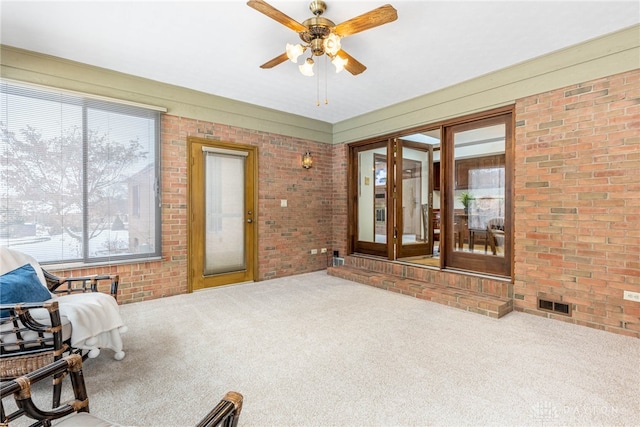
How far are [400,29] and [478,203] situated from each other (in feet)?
8.10

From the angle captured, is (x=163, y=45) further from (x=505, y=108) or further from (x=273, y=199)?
(x=505, y=108)

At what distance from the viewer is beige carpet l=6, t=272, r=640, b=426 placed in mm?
1782

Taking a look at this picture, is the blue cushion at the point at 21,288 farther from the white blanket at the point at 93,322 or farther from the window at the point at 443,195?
the window at the point at 443,195

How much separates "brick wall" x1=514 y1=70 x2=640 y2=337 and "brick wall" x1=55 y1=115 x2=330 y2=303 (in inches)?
130

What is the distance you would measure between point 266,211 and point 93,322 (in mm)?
3100

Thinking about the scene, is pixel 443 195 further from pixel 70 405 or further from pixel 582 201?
pixel 70 405

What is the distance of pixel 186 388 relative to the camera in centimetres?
202

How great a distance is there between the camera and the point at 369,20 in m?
2.29

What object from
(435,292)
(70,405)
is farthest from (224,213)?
(70,405)

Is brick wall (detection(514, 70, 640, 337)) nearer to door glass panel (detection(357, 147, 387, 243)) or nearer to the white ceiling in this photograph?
the white ceiling

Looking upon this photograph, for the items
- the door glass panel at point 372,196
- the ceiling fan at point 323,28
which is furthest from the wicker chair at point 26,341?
the door glass panel at point 372,196

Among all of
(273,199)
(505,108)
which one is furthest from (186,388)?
(505,108)

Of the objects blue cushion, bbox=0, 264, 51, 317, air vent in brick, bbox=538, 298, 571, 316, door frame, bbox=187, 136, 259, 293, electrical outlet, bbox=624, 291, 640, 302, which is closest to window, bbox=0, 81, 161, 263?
door frame, bbox=187, 136, 259, 293

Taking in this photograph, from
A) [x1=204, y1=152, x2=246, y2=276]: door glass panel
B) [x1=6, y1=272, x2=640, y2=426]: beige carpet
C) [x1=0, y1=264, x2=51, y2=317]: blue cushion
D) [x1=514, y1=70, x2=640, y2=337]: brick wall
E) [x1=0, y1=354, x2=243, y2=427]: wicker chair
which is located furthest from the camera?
[x1=204, y1=152, x2=246, y2=276]: door glass panel
